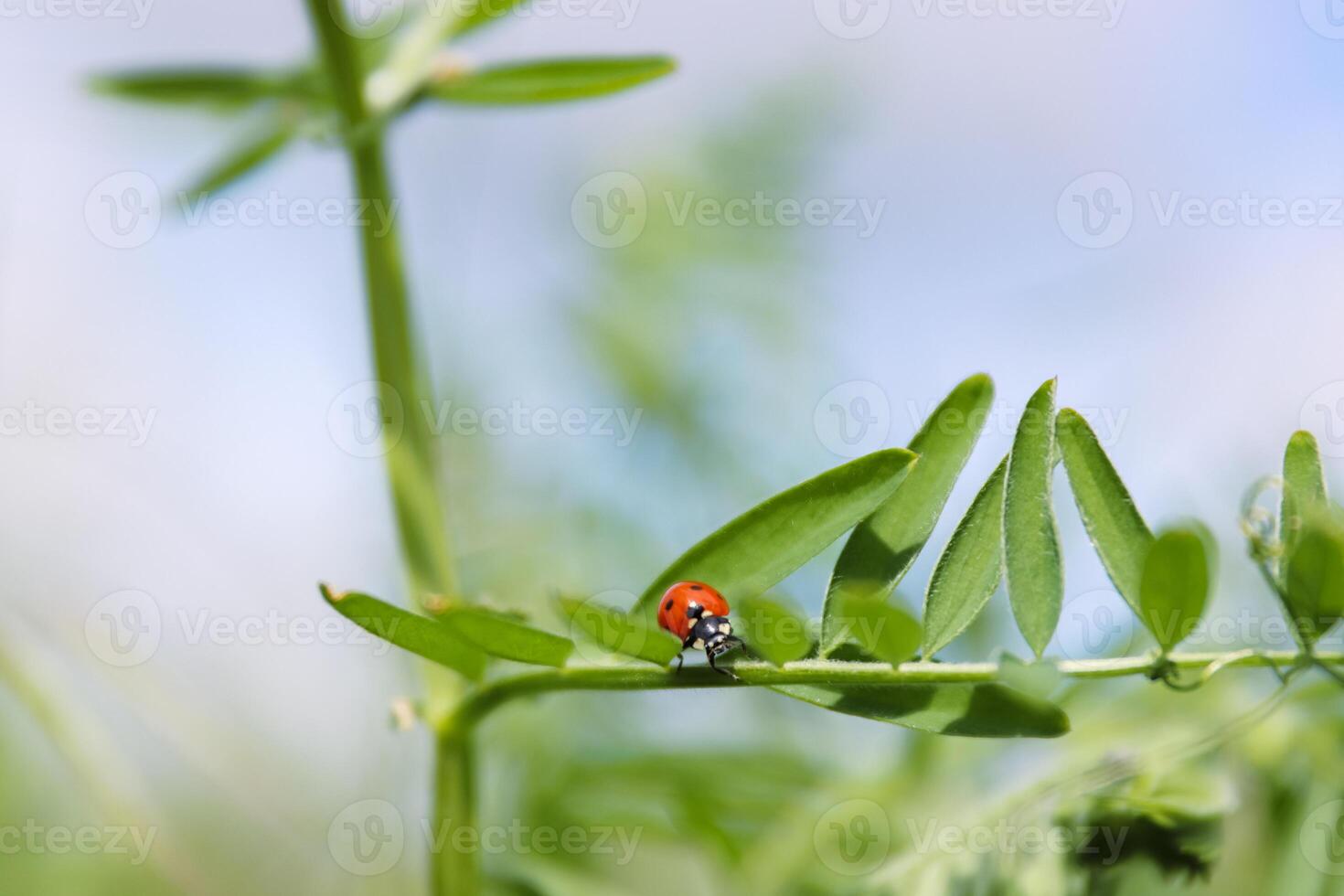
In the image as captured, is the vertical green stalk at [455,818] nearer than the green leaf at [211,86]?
Yes

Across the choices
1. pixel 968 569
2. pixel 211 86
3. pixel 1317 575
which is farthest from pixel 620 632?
pixel 211 86

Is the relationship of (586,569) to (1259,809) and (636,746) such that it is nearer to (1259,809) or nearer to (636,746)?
(636,746)

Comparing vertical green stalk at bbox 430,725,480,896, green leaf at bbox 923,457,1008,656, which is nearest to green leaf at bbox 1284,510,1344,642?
green leaf at bbox 923,457,1008,656

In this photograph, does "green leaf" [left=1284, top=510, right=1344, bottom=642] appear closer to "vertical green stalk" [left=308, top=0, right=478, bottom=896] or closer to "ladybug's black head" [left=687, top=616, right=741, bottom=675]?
"ladybug's black head" [left=687, top=616, right=741, bottom=675]

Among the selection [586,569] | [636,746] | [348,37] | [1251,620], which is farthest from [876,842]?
[348,37]

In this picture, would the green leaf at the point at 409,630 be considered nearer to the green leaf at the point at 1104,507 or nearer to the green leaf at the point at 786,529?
the green leaf at the point at 786,529

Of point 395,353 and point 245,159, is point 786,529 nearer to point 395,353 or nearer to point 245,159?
point 395,353

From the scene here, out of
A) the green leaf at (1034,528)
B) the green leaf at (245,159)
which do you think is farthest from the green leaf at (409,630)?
the green leaf at (245,159)
